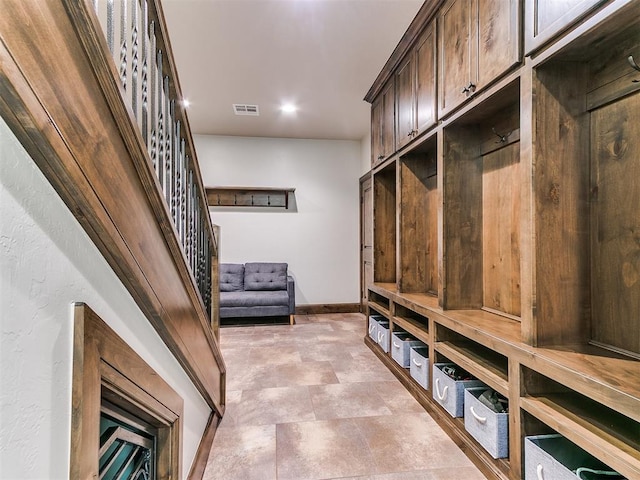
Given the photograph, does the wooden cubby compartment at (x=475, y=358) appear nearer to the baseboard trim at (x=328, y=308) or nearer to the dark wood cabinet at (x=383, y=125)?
the dark wood cabinet at (x=383, y=125)

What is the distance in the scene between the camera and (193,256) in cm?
183

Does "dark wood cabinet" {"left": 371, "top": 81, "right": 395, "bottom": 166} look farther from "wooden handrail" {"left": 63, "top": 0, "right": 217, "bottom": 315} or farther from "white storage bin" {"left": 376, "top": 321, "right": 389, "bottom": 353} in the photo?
"wooden handrail" {"left": 63, "top": 0, "right": 217, "bottom": 315}

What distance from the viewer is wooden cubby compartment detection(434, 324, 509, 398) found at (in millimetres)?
1729

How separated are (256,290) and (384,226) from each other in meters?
2.39

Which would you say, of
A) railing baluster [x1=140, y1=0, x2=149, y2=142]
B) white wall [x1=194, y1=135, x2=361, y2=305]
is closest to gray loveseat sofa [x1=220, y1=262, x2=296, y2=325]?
white wall [x1=194, y1=135, x2=361, y2=305]

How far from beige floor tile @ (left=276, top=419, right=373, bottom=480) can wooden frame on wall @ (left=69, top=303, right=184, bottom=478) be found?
0.92 m

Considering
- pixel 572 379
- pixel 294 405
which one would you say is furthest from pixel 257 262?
pixel 572 379

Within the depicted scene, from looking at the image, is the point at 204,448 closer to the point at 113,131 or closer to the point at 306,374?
the point at 306,374

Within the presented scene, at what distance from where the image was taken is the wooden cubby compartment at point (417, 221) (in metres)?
3.07

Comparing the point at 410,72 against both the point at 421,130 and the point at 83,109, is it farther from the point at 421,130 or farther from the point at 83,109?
the point at 83,109

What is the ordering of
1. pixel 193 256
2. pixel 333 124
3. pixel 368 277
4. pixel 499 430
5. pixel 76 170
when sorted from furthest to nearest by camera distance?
pixel 368 277 → pixel 333 124 → pixel 193 256 → pixel 499 430 → pixel 76 170

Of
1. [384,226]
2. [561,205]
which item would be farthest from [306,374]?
[561,205]

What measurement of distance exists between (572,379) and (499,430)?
0.58 meters

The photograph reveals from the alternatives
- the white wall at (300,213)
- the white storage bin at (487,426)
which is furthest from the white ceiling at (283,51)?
the white storage bin at (487,426)
